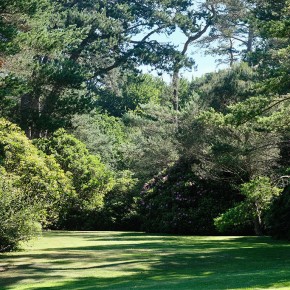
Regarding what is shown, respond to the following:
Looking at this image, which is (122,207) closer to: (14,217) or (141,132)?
(141,132)

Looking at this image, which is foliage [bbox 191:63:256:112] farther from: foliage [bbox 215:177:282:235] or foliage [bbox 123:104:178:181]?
foliage [bbox 215:177:282:235]

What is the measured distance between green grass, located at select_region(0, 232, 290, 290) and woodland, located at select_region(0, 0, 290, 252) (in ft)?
4.23

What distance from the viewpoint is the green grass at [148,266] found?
11305mm

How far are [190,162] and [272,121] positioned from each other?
1355 cm

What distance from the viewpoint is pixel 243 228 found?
28.2 m

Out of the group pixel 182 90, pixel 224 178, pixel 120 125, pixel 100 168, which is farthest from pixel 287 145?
pixel 182 90

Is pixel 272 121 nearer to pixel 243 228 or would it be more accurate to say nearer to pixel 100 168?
pixel 243 228

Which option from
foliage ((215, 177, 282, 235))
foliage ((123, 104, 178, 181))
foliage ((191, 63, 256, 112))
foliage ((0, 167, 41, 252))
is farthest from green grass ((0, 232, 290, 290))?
foliage ((123, 104, 178, 181))

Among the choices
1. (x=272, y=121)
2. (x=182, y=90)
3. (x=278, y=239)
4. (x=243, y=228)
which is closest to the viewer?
(x=272, y=121)

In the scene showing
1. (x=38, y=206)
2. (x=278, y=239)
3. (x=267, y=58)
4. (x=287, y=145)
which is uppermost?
(x=267, y=58)

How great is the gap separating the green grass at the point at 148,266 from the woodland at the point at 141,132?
4.23 ft

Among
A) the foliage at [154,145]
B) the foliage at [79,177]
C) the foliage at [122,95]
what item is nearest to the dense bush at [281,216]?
the foliage at [154,145]

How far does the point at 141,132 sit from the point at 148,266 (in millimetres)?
26401

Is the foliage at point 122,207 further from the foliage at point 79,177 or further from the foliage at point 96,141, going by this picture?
the foliage at point 96,141
